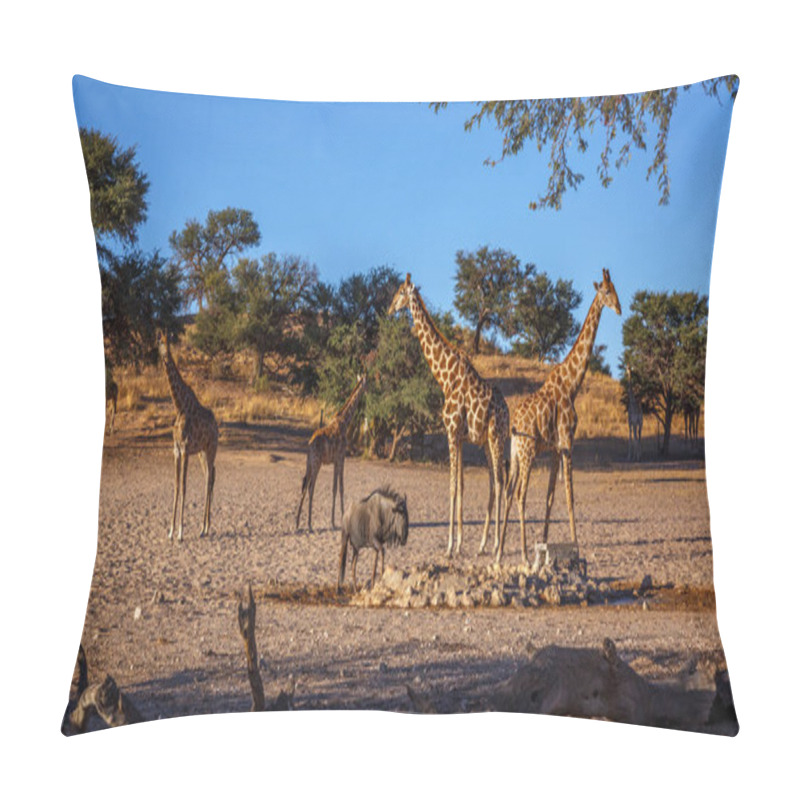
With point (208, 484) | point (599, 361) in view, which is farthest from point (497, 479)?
point (208, 484)

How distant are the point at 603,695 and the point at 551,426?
1.28 metres

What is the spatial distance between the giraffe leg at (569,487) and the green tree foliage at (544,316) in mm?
474

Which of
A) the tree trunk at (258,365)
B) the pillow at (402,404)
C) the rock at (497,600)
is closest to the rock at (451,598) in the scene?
the pillow at (402,404)

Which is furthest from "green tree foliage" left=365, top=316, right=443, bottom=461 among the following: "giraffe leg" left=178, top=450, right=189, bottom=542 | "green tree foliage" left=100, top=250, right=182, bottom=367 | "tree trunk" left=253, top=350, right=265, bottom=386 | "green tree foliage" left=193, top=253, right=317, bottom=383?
"green tree foliage" left=100, top=250, right=182, bottom=367

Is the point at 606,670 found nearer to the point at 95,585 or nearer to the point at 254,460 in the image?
the point at 254,460

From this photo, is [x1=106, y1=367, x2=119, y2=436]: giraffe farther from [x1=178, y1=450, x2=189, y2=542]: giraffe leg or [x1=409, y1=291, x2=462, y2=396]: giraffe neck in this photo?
[x1=409, y1=291, x2=462, y2=396]: giraffe neck

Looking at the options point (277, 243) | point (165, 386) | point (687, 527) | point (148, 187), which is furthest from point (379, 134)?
point (687, 527)

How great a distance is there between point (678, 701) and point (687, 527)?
0.78m

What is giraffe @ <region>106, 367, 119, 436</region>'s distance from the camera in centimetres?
499

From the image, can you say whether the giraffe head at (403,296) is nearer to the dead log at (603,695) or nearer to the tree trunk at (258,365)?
the tree trunk at (258,365)

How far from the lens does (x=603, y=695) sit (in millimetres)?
4766

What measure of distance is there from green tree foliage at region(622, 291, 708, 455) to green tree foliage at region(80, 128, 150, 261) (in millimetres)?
2317

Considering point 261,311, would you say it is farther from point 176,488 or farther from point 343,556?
point 343,556

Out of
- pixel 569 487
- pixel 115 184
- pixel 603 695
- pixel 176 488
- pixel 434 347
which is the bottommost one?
pixel 603 695
